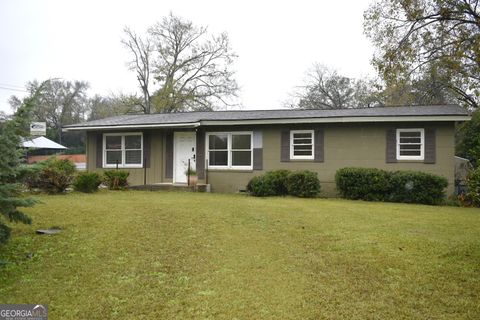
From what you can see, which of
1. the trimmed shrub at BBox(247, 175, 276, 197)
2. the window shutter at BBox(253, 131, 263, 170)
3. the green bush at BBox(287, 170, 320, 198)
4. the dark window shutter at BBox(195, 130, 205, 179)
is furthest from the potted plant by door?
the green bush at BBox(287, 170, 320, 198)

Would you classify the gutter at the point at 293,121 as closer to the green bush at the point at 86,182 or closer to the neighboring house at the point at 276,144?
the neighboring house at the point at 276,144

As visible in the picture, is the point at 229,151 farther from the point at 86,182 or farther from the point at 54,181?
the point at 54,181

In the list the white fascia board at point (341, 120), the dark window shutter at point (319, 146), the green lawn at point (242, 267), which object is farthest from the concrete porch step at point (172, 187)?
the green lawn at point (242, 267)

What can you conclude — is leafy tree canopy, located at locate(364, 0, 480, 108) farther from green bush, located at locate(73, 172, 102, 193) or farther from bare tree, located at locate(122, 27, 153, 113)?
bare tree, located at locate(122, 27, 153, 113)

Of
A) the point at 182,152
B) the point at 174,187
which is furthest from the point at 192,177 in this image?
the point at 182,152

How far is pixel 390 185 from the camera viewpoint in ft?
38.4

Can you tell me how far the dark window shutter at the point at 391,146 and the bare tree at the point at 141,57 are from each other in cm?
2939

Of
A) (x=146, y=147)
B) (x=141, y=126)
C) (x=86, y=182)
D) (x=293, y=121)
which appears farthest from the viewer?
(x=146, y=147)

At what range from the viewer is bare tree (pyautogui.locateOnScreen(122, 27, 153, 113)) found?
3816 centimetres

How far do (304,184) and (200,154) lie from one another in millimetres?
4687

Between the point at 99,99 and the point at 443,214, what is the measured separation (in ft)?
182

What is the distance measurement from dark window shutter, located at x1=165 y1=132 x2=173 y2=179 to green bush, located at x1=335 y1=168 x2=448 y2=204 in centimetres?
682

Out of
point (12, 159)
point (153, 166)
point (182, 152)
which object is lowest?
point (153, 166)

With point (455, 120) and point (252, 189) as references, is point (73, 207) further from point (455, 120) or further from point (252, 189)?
point (455, 120)
